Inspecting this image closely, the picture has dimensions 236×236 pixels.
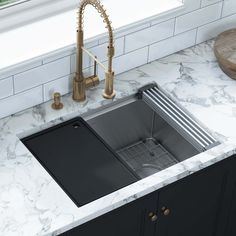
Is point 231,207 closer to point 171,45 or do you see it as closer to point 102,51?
point 171,45

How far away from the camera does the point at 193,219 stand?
3408 millimetres

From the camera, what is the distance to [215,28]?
3.76 meters

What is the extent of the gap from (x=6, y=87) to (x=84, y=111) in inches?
13.7

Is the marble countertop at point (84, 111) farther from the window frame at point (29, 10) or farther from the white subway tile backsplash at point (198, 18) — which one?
the window frame at point (29, 10)

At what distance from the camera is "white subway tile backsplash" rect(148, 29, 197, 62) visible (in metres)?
3.58

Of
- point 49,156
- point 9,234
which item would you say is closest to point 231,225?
point 49,156

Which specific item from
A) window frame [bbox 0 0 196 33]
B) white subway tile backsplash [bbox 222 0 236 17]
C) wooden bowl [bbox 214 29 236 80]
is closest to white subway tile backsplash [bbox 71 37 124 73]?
window frame [bbox 0 0 196 33]

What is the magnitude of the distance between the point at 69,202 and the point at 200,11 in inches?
47.1

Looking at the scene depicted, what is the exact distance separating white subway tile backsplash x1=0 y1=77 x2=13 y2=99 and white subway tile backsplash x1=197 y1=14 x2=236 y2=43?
0.99m

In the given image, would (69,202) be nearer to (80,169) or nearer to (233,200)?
(80,169)

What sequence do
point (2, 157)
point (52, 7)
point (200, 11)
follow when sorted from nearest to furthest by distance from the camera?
point (2, 157) → point (52, 7) → point (200, 11)

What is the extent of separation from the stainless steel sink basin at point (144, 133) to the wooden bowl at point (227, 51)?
30 cm

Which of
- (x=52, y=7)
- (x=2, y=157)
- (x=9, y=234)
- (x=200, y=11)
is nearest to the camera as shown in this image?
(x=9, y=234)

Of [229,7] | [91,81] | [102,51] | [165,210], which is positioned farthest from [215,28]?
[165,210]
